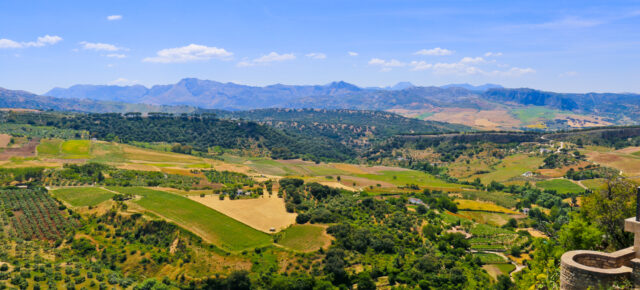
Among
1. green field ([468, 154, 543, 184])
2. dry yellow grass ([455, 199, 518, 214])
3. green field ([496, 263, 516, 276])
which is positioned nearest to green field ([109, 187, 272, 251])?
green field ([496, 263, 516, 276])

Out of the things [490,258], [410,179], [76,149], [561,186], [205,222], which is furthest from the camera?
[76,149]

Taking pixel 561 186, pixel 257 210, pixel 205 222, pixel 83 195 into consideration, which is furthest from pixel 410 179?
pixel 83 195

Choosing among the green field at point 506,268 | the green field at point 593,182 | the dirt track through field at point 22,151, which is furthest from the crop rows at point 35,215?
the green field at point 593,182

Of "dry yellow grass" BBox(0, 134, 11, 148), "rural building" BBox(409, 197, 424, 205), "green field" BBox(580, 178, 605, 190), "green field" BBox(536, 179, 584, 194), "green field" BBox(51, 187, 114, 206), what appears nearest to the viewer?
"green field" BBox(51, 187, 114, 206)

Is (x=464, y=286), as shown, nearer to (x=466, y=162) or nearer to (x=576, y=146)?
(x=466, y=162)

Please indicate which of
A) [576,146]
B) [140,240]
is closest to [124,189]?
[140,240]

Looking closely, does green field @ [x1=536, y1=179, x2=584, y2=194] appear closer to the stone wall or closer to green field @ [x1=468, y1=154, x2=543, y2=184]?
green field @ [x1=468, y1=154, x2=543, y2=184]

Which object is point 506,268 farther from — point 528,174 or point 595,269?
point 528,174

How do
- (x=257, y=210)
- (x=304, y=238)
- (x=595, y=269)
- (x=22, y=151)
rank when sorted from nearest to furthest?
(x=595, y=269) < (x=304, y=238) < (x=257, y=210) < (x=22, y=151)
